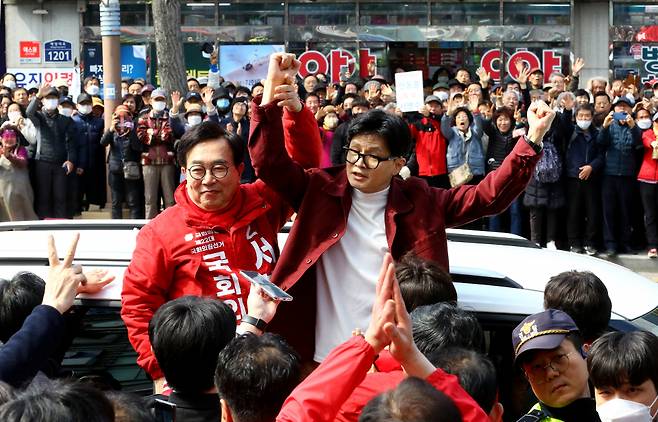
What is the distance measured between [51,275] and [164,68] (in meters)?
12.3

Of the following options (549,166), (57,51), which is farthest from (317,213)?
(57,51)

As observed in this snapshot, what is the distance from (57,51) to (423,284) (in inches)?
765

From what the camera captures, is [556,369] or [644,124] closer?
[556,369]

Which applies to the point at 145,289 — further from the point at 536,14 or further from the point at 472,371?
the point at 536,14

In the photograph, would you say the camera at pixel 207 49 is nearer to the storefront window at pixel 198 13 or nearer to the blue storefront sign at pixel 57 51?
the storefront window at pixel 198 13

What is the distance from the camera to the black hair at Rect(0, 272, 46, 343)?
374 centimetres

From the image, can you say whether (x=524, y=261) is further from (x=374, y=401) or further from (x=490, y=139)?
(x=490, y=139)

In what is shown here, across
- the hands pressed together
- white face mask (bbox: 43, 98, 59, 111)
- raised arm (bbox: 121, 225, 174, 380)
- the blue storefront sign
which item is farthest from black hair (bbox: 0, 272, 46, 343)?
the blue storefront sign

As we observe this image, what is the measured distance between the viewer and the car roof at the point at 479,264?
4.36 m

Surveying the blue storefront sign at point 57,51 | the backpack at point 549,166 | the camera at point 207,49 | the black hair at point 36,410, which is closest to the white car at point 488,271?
the black hair at point 36,410

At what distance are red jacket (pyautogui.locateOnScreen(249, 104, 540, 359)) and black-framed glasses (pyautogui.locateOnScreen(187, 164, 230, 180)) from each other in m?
0.15

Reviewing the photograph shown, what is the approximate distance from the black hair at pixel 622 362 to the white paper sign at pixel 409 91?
9.08m

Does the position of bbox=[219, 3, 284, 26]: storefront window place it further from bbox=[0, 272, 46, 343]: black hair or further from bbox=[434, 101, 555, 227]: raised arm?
bbox=[0, 272, 46, 343]: black hair

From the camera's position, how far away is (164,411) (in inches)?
120
